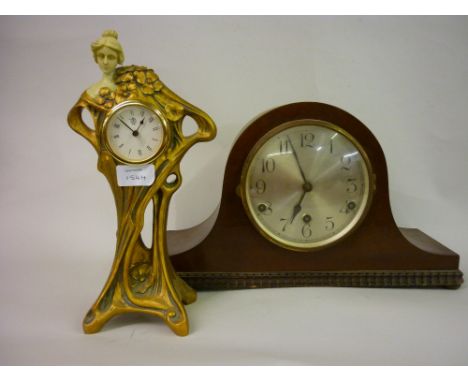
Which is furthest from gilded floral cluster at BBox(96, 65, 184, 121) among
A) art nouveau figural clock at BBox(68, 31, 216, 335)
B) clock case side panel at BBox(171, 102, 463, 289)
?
clock case side panel at BBox(171, 102, 463, 289)

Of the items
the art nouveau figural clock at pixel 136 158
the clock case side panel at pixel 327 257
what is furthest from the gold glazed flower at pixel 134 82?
the clock case side panel at pixel 327 257

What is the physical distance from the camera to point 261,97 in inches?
100

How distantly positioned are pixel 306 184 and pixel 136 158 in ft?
2.29

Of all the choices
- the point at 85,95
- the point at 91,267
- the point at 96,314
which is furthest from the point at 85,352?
the point at 85,95

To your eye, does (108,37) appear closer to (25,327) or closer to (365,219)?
(25,327)

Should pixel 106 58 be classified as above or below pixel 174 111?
above

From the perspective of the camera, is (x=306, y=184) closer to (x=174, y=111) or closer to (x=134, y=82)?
(x=174, y=111)

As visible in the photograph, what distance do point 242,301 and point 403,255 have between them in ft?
2.29

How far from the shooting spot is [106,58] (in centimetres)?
157

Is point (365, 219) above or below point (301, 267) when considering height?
above

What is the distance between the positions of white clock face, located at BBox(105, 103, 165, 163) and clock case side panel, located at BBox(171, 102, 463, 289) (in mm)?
415

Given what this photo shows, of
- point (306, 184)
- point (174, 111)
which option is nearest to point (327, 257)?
point (306, 184)

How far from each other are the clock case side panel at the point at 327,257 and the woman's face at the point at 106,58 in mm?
606

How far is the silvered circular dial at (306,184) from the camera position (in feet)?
6.37
